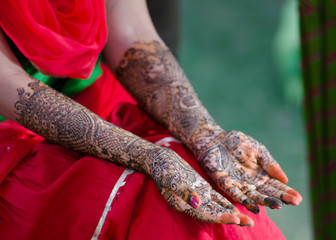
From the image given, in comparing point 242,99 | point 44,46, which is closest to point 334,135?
point 44,46

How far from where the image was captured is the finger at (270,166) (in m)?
0.73

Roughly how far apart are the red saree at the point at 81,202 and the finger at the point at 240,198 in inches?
0.7

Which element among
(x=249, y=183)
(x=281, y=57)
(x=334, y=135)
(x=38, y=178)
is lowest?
(x=38, y=178)

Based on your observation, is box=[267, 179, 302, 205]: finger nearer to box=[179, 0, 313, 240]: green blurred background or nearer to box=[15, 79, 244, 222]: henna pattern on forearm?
box=[15, 79, 244, 222]: henna pattern on forearm

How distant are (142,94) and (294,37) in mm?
1538

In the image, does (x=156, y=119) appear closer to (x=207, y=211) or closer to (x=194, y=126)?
(x=194, y=126)

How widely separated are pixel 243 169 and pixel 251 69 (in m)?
1.74

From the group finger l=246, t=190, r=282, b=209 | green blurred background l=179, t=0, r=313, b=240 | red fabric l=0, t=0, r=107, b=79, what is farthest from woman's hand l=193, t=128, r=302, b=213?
green blurred background l=179, t=0, r=313, b=240

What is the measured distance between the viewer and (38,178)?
684mm

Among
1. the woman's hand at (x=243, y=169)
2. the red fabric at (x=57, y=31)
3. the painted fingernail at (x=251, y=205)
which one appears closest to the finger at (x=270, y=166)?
the woman's hand at (x=243, y=169)

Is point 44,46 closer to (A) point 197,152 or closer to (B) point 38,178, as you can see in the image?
(B) point 38,178

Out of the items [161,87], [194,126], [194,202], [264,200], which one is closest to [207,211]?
[194,202]

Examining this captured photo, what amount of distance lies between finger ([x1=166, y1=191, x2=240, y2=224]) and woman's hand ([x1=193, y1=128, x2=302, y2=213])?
0.26 feet

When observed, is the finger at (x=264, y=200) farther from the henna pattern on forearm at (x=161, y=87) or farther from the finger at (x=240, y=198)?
the henna pattern on forearm at (x=161, y=87)
